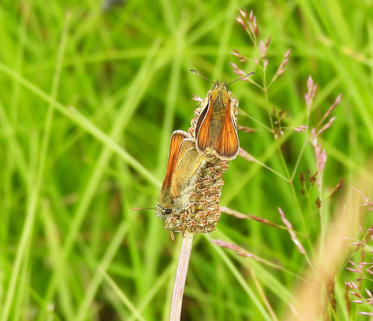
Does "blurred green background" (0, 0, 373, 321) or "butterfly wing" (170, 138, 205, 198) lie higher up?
"blurred green background" (0, 0, 373, 321)

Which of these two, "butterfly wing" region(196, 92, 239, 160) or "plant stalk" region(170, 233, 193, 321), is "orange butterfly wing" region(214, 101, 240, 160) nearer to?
"butterfly wing" region(196, 92, 239, 160)

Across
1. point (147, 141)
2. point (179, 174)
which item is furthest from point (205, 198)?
point (147, 141)

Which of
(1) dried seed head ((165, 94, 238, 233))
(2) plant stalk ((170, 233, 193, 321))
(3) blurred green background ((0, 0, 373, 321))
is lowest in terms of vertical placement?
(2) plant stalk ((170, 233, 193, 321))

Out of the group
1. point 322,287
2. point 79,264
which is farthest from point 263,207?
point 322,287

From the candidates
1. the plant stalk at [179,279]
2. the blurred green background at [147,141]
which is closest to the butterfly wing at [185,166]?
the plant stalk at [179,279]

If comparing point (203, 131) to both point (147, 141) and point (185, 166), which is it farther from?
point (147, 141)

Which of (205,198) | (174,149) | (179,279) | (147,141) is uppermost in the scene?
(147,141)

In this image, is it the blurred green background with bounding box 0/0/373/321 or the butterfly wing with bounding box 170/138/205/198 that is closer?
the butterfly wing with bounding box 170/138/205/198

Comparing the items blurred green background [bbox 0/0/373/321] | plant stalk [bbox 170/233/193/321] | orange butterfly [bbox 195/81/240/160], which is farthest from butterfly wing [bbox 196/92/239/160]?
blurred green background [bbox 0/0/373/321]

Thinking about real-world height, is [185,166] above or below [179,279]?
above

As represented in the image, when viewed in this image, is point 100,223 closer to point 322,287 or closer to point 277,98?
point 277,98
